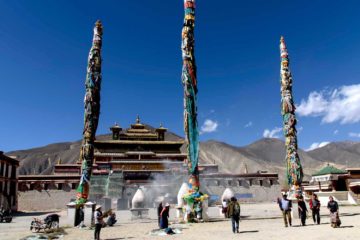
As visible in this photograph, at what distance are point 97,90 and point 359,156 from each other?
132148 millimetres

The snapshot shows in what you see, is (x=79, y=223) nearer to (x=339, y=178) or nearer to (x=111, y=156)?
(x=111, y=156)

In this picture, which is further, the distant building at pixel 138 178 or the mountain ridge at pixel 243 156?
the mountain ridge at pixel 243 156

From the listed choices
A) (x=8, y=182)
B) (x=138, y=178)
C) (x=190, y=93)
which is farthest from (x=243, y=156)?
(x=190, y=93)

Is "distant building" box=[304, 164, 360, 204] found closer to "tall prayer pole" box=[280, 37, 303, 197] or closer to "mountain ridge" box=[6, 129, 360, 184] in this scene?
"tall prayer pole" box=[280, 37, 303, 197]

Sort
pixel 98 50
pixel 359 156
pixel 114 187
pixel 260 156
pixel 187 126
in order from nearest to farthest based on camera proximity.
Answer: pixel 187 126 < pixel 98 50 < pixel 114 187 < pixel 359 156 < pixel 260 156

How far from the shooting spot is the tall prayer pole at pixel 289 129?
657 inches

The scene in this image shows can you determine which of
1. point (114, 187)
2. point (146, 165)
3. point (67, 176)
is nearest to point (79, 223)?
point (114, 187)

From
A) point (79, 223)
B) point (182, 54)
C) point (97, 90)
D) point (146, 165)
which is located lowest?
point (79, 223)

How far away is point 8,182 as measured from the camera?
31125 mm

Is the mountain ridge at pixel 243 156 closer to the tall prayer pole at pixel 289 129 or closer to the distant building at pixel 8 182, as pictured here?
the distant building at pixel 8 182

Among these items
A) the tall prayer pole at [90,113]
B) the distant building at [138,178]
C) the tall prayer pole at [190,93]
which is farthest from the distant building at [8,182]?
the tall prayer pole at [190,93]

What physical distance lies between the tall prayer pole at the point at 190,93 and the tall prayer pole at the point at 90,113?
453 centimetres

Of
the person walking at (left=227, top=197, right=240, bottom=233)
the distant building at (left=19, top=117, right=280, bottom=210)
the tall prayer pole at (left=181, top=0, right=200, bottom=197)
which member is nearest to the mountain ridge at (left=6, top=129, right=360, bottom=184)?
the distant building at (left=19, top=117, right=280, bottom=210)

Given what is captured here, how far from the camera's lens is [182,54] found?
1593 centimetres
